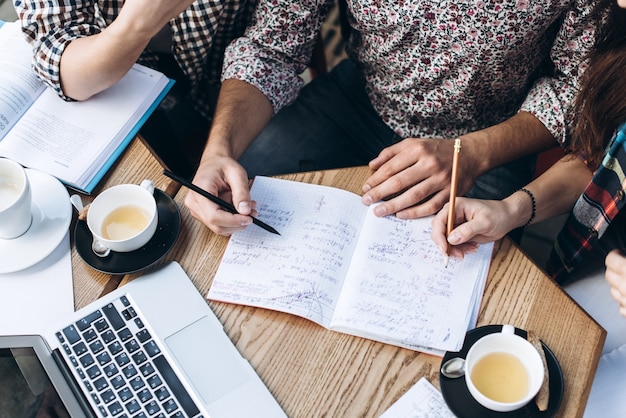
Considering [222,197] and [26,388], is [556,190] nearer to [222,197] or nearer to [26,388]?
[222,197]

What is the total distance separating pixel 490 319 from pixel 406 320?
12cm

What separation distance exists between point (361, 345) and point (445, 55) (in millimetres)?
580

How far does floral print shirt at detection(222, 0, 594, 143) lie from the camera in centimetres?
107

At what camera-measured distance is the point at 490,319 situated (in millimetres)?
893

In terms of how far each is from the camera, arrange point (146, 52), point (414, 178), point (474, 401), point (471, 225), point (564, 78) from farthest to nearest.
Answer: point (146, 52) < point (564, 78) < point (414, 178) < point (471, 225) < point (474, 401)

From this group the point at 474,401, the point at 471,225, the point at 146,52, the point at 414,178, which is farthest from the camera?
the point at 146,52

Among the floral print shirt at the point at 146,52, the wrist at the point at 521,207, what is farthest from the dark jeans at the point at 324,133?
the wrist at the point at 521,207

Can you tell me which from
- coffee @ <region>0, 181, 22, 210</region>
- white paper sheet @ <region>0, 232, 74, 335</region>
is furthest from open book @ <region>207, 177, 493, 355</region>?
coffee @ <region>0, 181, 22, 210</region>

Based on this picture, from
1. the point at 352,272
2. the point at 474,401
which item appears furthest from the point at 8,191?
the point at 474,401

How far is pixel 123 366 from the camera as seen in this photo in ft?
2.85

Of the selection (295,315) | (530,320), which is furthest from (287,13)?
(530,320)

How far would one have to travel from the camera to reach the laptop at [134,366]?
2.75ft

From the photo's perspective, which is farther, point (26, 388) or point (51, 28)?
point (51, 28)

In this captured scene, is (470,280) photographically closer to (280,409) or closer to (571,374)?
(571,374)
